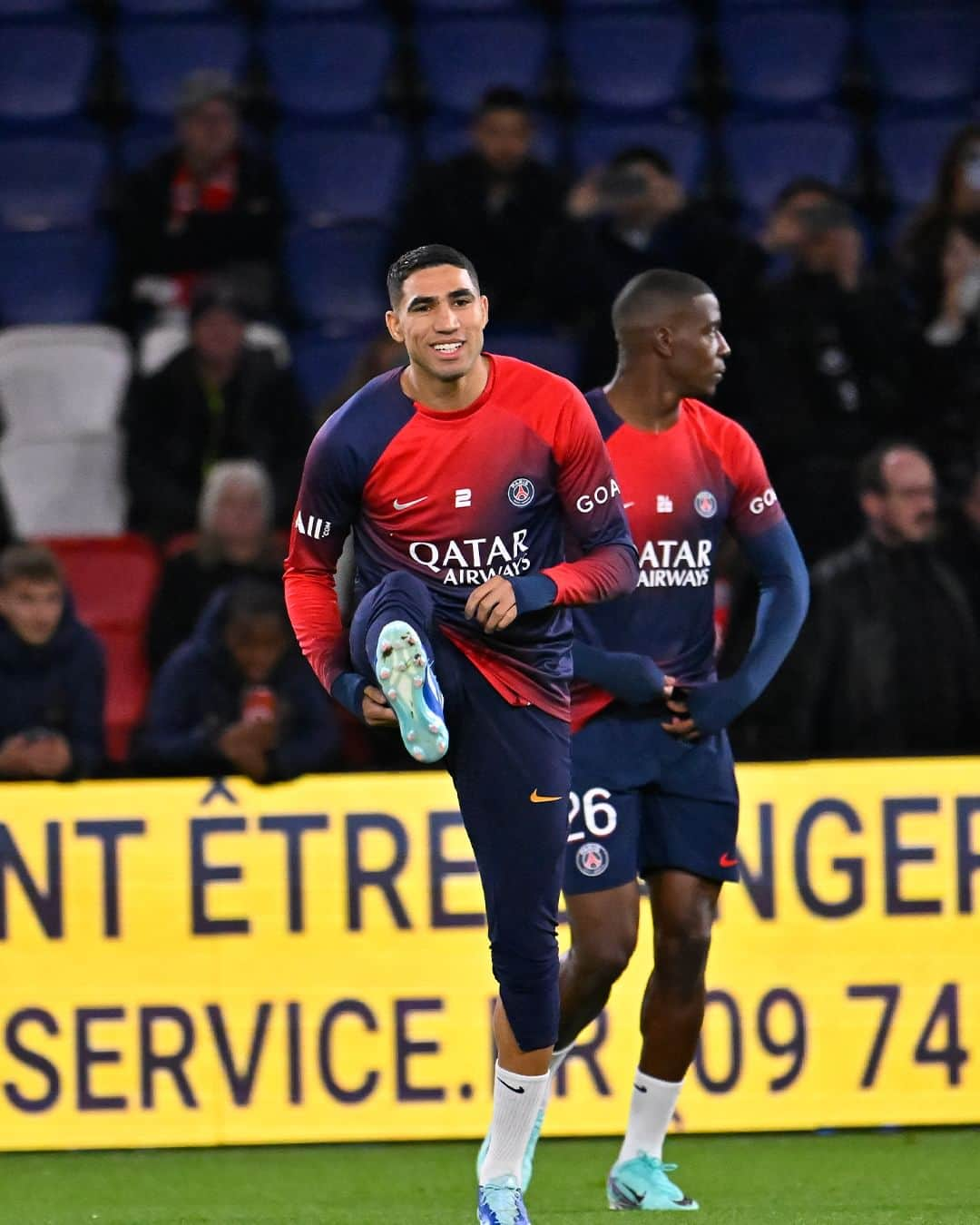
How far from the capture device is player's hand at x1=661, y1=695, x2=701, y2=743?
5.10 metres

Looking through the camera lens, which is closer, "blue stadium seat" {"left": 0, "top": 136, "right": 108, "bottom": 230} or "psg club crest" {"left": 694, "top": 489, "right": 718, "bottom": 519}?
"psg club crest" {"left": 694, "top": 489, "right": 718, "bottom": 519}

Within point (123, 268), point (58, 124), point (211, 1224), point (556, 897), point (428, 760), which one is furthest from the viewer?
point (58, 124)

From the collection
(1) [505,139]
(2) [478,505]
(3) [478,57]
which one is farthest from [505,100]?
(2) [478,505]

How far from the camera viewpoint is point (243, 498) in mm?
7590

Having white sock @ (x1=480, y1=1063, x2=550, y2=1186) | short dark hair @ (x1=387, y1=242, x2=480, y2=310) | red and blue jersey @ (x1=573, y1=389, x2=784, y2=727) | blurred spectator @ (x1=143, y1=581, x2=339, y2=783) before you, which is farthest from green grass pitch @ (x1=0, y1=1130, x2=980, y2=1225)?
short dark hair @ (x1=387, y1=242, x2=480, y2=310)

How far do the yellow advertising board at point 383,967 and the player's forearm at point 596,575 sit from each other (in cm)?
166

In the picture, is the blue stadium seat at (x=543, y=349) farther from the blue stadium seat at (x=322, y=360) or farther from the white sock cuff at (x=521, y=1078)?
the white sock cuff at (x=521, y=1078)

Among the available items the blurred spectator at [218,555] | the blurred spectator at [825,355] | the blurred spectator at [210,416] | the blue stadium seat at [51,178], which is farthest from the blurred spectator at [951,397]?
the blue stadium seat at [51,178]

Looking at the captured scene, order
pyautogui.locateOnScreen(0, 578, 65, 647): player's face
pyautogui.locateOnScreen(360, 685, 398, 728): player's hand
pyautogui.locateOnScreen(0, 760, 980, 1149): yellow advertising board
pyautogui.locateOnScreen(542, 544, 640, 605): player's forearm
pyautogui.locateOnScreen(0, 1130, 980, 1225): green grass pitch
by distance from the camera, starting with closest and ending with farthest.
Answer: pyautogui.locateOnScreen(360, 685, 398, 728): player's hand
pyautogui.locateOnScreen(542, 544, 640, 605): player's forearm
pyautogui.locateOnScreen(0, 1130, 980, 1225): green grass pitch
pyautogui.locateOnScreen(0, 760, 980, 1149): yellow advertising board
pyautogui.locateOnScreen(0, 578, 65, 647): player's face

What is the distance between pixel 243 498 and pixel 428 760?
11.6ft

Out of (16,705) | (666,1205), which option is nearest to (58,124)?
(16,705)

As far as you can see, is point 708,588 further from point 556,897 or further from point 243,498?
point 243,498

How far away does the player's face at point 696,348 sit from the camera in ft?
17.1

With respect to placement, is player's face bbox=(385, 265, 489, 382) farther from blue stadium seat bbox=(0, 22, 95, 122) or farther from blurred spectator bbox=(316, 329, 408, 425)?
blue stadium seat bbox=(0, 22, 95, 122)
